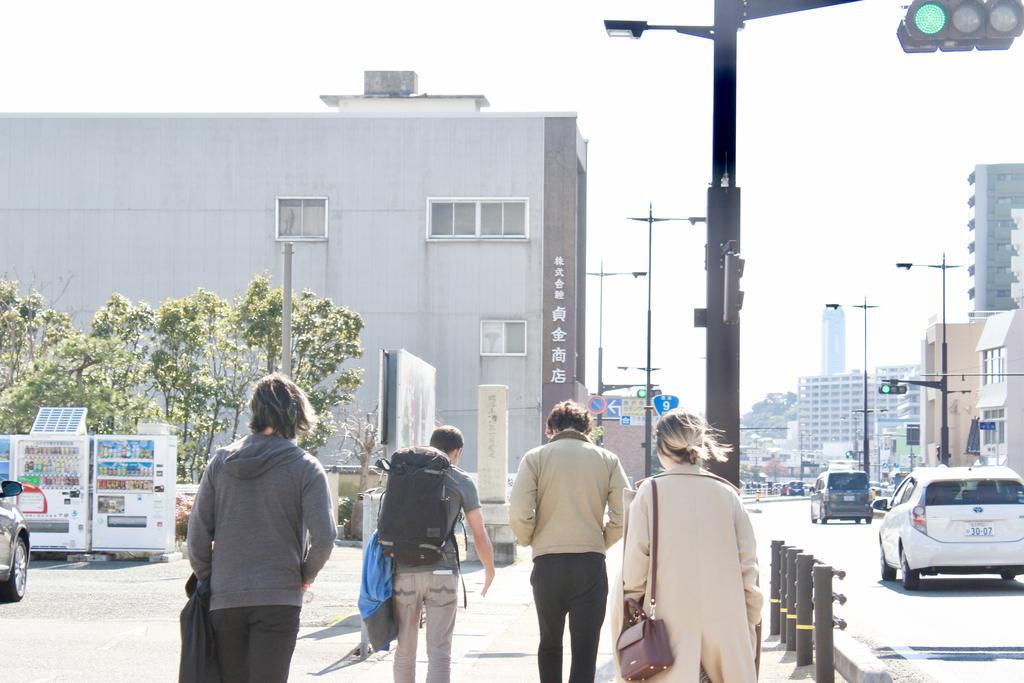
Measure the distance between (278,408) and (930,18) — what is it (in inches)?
216

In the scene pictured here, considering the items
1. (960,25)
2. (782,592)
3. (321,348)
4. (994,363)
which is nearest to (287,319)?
(321,348)

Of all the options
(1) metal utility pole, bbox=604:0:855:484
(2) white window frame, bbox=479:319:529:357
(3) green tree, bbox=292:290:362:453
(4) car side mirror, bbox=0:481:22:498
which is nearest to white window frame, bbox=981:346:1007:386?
(2) white window frame, bbox=479:319:529:357

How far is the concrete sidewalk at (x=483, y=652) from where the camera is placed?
10.6 meters

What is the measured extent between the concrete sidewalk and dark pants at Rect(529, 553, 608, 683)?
2.28m

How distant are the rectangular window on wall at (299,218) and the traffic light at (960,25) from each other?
42.2 m

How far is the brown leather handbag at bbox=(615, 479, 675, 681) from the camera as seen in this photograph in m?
5.84

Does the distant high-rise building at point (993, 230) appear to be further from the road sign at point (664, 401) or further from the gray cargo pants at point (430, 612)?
the gray cargo pants at point (430, 612)

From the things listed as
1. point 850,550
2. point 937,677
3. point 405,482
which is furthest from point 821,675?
point 850,550

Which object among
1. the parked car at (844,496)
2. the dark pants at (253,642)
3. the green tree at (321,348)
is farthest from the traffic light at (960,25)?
the parked car at (844,496)

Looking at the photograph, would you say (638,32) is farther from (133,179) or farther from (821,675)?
(133,179)

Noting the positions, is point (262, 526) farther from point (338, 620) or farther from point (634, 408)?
point (634, 408)

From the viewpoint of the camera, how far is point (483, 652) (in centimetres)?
1202

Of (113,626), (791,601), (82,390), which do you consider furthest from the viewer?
(82,390)

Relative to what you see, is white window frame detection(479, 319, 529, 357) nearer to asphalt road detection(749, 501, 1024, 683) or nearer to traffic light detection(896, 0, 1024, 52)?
asphalt road detection(749, 501, 1024, 683)
